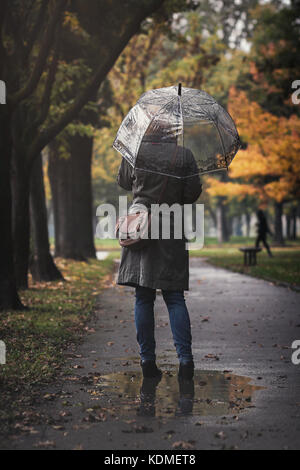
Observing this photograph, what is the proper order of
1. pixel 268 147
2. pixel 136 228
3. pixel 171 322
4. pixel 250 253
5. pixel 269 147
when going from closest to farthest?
pixel 136 228
pixel 171 322
pixel 250 253
pixel 269 147
pixel 268 147

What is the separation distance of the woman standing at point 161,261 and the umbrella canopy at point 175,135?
0.01m

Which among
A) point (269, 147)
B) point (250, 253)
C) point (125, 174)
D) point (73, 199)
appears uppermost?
point (269, 147)

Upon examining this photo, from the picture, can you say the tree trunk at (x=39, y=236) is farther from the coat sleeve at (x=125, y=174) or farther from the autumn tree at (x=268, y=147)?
the autumn tree at (x=268, y=147)

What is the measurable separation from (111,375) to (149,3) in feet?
25.8

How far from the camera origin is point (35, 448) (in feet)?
14.0

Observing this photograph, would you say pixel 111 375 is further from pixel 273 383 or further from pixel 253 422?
pixel 253 422

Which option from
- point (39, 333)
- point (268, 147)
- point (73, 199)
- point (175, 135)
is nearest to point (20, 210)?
point (39, 333)

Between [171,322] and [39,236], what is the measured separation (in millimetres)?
10547

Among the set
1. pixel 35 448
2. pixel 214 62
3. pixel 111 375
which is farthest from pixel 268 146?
pixel 35 448

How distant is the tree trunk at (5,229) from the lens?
10.8 m

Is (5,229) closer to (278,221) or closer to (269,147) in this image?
(269,147)

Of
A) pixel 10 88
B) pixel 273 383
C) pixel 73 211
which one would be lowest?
pixel 273 383

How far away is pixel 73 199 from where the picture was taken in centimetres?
2486

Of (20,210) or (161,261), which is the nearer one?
(161,261)
